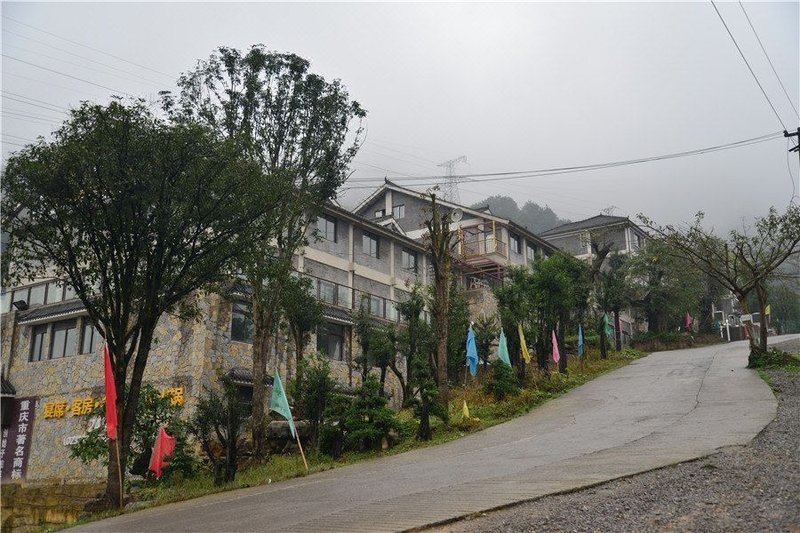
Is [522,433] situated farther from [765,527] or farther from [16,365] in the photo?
[16,365]

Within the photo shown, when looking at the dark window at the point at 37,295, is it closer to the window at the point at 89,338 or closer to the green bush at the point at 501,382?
the window at the point at 89,338

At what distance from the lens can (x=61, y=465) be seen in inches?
991

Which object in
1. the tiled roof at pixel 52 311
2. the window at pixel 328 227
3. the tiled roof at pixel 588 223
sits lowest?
the tiled roof at pixel 52 311

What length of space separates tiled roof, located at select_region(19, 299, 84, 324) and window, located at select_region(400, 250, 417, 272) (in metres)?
16.1

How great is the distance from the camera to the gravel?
24.0 feet

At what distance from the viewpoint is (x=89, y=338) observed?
2686cm

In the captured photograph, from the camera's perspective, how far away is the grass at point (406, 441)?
51.3ft

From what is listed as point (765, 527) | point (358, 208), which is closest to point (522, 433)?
point (765, 527)

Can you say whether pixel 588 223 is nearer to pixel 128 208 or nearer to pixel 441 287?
pixel 441 287

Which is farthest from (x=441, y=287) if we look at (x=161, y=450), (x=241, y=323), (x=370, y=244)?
(x=370, y=244)

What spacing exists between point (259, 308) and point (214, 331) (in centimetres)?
454

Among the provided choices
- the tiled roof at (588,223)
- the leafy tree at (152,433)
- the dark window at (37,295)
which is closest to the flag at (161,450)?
the leafy tree at (152,433)

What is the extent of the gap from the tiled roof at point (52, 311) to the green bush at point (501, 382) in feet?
51.2

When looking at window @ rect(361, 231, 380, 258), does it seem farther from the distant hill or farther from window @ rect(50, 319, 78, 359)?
the distant hill
